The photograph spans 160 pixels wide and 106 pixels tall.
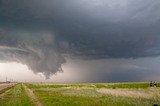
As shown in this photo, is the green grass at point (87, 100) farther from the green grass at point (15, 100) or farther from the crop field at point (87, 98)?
the green grass at point (15, 100)

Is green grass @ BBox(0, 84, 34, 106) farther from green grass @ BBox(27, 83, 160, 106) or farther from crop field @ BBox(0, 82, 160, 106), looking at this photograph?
green grass @ BBox(27, 83, 160, 106)

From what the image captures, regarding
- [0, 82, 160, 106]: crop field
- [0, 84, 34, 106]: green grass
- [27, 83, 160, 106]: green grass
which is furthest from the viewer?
[0, 84, 34, 106]: green grass

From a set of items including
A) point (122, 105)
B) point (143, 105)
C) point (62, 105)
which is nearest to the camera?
point (143, 105)

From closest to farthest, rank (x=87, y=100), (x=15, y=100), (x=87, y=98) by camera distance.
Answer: (x=87, y=100) < (x=15, y=100) < (x=87, y=98)

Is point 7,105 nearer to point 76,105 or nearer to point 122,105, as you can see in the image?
point 76,105

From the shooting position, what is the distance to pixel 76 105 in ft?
113

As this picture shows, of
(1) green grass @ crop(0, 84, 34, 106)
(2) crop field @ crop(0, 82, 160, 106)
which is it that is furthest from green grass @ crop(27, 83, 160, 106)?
(1) green grass @ crop(0, 84, 34, 106)

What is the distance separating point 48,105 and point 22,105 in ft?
10.8

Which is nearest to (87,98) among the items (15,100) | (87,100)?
(87,100)

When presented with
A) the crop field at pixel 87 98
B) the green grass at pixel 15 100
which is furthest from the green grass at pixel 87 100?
the green grass at pixel 15 100

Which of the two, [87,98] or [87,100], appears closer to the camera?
[87,100]

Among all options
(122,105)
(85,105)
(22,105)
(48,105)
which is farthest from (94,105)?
(22,105)

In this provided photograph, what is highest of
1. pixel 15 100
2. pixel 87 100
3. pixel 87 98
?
pixel 15 100

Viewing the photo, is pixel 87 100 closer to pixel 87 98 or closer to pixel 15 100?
pixel 87 98
